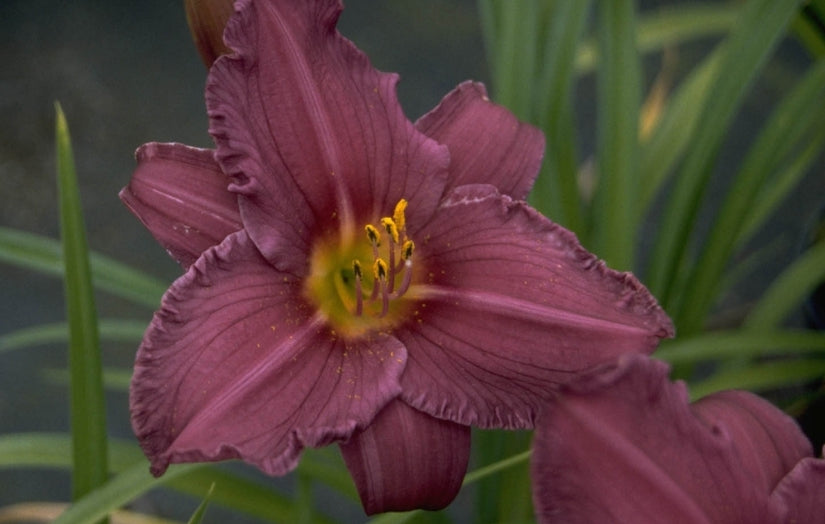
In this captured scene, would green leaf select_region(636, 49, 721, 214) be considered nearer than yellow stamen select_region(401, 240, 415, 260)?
No

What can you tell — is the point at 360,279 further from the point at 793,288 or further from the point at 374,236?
the point at 793,288

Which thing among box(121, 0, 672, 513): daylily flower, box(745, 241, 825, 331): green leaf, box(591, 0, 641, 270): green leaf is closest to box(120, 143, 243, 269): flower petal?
box(121, 0, 672, 513): daylily flower

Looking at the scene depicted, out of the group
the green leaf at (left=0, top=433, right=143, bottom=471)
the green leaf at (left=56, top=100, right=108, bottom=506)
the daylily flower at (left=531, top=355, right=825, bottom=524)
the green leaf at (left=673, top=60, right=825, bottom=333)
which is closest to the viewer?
the daylily flower at (left=531, top=355, right=825, bottom=524)

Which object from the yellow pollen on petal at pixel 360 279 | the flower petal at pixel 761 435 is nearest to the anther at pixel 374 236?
the yellow pollen on petal at pixel 360 279

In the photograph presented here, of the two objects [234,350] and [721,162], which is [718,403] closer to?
[234,350]

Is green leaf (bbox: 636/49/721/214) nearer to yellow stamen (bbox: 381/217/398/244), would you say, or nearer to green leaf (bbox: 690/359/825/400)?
green leaf (bbox: 690/359/825/400)

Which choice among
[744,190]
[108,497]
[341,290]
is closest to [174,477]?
[108,497]
